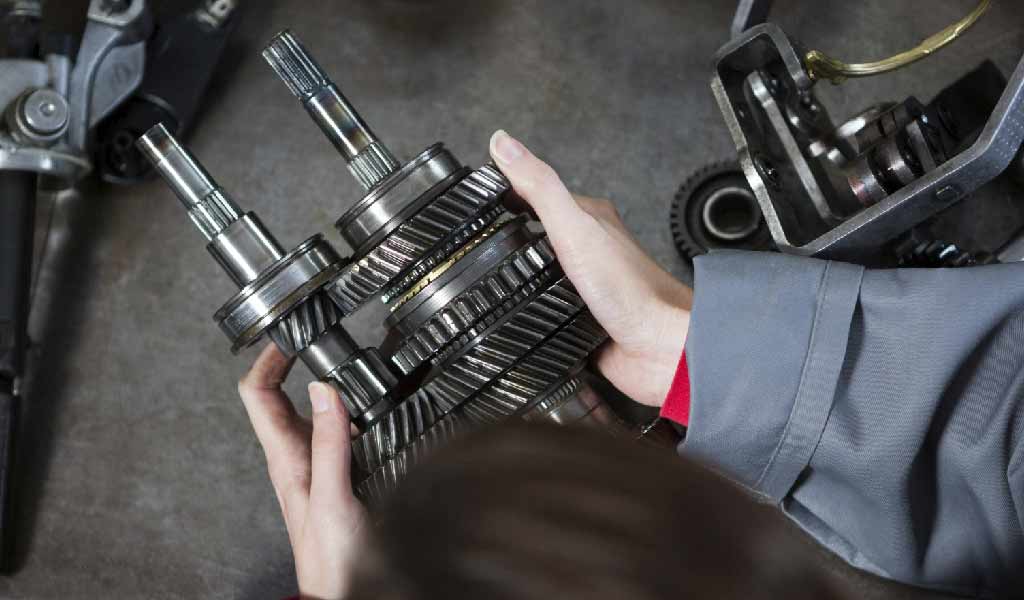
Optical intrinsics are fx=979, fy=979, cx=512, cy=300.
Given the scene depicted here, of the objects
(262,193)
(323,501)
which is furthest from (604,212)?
(262,193)

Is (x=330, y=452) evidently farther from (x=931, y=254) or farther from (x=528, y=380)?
(x=931, y=254)

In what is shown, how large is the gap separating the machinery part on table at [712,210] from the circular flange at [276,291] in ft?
2.38

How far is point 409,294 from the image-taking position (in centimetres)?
109

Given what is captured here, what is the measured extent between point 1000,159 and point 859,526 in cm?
45

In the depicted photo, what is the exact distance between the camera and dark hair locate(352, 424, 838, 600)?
1.77 feet

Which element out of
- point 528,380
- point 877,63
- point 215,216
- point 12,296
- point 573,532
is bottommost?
point 12,296

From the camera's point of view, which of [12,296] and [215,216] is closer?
[215,216]

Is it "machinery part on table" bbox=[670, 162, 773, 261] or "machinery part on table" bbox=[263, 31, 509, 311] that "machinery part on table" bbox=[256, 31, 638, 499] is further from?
"machinery part on table" bbox=[670, 162, 773, 261]

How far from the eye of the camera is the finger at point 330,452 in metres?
1.06

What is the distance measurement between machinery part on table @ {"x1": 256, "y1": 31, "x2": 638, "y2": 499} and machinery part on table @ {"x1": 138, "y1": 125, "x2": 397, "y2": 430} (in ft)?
0.10

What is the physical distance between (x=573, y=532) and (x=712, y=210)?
1154mm

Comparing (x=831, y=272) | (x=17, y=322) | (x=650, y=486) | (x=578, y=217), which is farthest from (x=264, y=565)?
(x=650, y=486)

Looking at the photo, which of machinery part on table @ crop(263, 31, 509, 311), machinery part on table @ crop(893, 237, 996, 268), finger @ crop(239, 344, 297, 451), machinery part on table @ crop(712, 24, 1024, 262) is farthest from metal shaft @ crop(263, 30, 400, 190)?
machinery part on table @ crop(893, 237, 996, 268)

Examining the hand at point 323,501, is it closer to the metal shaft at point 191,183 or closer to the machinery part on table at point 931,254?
the metal shaft at point 191,183
